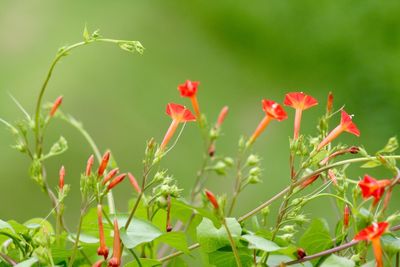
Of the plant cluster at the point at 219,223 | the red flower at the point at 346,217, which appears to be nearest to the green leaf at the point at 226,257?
the plant cluster at the point at 219,223

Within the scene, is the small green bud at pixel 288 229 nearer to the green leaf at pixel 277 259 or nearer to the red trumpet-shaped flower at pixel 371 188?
the green leaf at pixel 277 259

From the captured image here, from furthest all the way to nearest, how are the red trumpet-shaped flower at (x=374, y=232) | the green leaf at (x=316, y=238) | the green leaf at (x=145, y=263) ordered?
1. the green leaf at (x=316, y=238)
2. the green leaf at (x=145, y=263)
3. the red trumpet-shaped flower at (x=374, y=232)

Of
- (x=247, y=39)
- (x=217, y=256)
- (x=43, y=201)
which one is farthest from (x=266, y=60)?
(x=217, y=256)

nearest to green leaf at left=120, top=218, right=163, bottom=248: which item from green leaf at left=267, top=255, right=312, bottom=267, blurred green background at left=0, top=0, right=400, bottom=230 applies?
green leaf at left=267, top=255, right=312, bottom=267

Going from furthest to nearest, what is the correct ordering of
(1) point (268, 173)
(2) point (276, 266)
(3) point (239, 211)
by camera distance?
(1) point (268, 173) < (3) point (239, 211) < (2) point (276, 266)

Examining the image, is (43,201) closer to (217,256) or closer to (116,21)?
(116,21)
